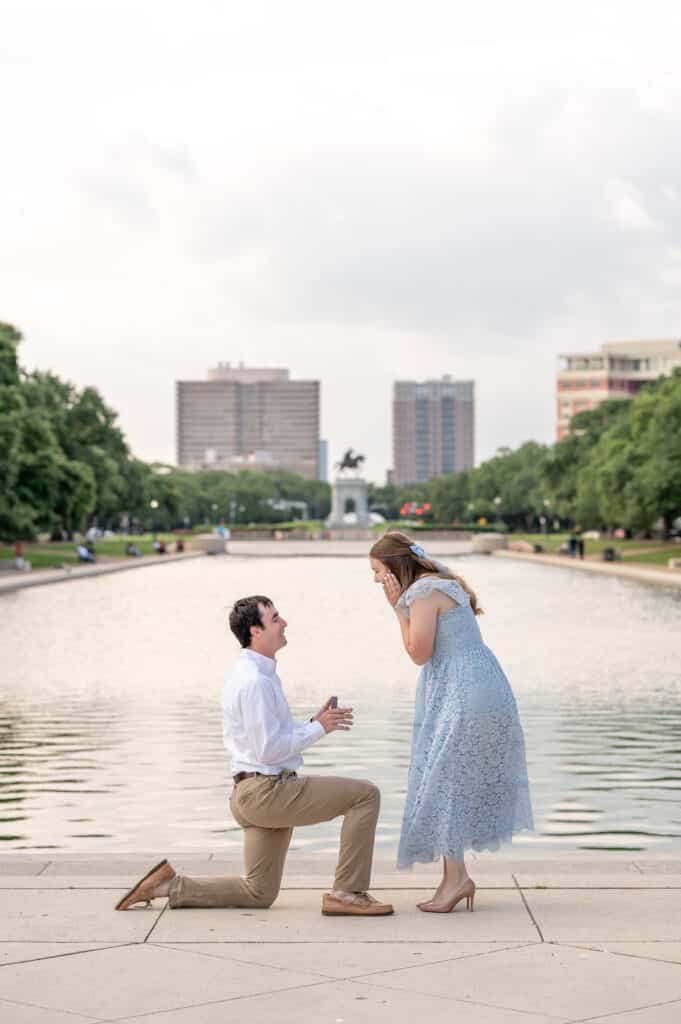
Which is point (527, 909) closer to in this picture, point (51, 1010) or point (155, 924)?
point (155, 924)

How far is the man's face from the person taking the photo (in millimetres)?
8406

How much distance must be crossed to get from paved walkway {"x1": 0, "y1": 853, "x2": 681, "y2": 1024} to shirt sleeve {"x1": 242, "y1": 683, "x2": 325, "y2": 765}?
752mm

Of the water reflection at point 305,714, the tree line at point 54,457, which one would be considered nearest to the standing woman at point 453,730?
the water reflection at point 305,714

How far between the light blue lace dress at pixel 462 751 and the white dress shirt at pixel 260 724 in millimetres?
582

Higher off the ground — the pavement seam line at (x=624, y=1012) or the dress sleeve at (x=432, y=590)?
the dress sleeve at (x=432, y=590)

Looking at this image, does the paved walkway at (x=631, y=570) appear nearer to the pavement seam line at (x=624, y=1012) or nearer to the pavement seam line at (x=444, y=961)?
the pavement seam line at (x=444, y=961)

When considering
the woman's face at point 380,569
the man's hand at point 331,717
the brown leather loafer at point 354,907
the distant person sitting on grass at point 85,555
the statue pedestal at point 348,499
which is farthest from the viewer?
the statue pedestal at point 348,499

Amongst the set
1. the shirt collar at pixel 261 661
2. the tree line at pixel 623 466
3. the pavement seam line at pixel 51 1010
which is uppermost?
the tree line at pixel 623 466

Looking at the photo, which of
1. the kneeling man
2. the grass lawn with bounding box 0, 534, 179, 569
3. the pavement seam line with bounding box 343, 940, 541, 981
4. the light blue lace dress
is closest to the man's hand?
the kneeling man

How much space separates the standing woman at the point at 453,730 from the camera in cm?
831

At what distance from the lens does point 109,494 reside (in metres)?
101

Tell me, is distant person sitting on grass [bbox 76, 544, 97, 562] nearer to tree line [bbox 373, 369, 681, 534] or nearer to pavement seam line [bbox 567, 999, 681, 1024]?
tree line [bbox 373, 369, 681, 534]

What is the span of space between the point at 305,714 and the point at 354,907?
1044 cm

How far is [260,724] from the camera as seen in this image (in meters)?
8.30
